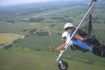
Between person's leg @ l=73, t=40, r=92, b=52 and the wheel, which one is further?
the wheel

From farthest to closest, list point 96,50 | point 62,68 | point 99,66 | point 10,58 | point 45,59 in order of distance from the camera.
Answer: point 10,58, point 45,59, point 99,66, point 62,68, point 96,50

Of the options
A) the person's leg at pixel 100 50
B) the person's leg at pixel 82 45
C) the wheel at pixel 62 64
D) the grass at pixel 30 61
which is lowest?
the grass at pixel 30 61

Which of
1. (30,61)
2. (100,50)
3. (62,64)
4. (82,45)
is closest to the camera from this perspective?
(100,50)

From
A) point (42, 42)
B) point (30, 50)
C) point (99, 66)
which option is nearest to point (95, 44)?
point (99, 66)

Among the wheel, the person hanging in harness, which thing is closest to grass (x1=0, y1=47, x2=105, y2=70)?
the wheel

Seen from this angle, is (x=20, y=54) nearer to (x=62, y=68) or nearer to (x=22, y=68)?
(x=22, y=68)

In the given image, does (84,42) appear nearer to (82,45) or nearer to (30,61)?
(82,45)

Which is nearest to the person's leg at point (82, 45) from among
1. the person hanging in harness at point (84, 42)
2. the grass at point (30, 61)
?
the person hanging in harness at point (84, 42)

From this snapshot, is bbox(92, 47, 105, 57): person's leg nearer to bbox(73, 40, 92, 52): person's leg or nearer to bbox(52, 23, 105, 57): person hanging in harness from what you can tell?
bbox(52, 23, 105, 57): person hanging in harness

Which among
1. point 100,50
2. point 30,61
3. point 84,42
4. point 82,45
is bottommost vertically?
point 30,61

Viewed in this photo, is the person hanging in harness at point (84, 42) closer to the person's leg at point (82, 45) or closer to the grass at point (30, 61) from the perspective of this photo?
the person's leg at point (82, 45)

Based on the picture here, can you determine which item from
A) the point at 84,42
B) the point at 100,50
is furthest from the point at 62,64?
the point at 100,50
